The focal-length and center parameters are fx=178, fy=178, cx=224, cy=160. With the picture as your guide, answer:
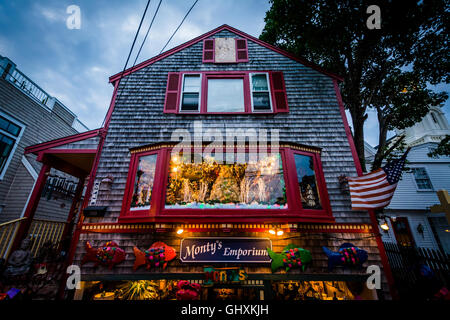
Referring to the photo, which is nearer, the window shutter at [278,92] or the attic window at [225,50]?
the window shutter at [278,92]

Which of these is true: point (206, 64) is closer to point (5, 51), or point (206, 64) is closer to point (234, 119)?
point (234, 119)

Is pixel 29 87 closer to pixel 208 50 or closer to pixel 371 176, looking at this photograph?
pixel 208 50

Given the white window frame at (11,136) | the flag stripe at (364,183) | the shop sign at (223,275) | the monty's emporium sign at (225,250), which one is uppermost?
the white window frame at (11,136)

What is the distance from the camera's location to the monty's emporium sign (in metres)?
4.51

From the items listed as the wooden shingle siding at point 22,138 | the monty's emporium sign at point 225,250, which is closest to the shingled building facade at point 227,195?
the monty's emporium sign at point 225,250

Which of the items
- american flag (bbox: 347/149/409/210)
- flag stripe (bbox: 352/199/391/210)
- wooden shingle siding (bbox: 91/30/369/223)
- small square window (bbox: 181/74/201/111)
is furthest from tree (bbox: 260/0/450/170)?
small square window (bbox: 181/74/201/111)

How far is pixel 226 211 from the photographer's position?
460cm

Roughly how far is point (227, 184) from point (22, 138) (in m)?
11.1

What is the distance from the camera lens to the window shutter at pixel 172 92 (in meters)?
6.46

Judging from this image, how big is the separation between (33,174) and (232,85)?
1054 cm

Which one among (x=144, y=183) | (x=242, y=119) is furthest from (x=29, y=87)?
(x=242, y=119)

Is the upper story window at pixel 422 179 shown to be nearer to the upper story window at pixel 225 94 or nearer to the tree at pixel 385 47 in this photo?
the tree at pixel 385 47

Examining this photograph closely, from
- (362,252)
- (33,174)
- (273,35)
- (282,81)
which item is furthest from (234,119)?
(33,174)

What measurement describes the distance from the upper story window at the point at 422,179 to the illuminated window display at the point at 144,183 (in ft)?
52.6
